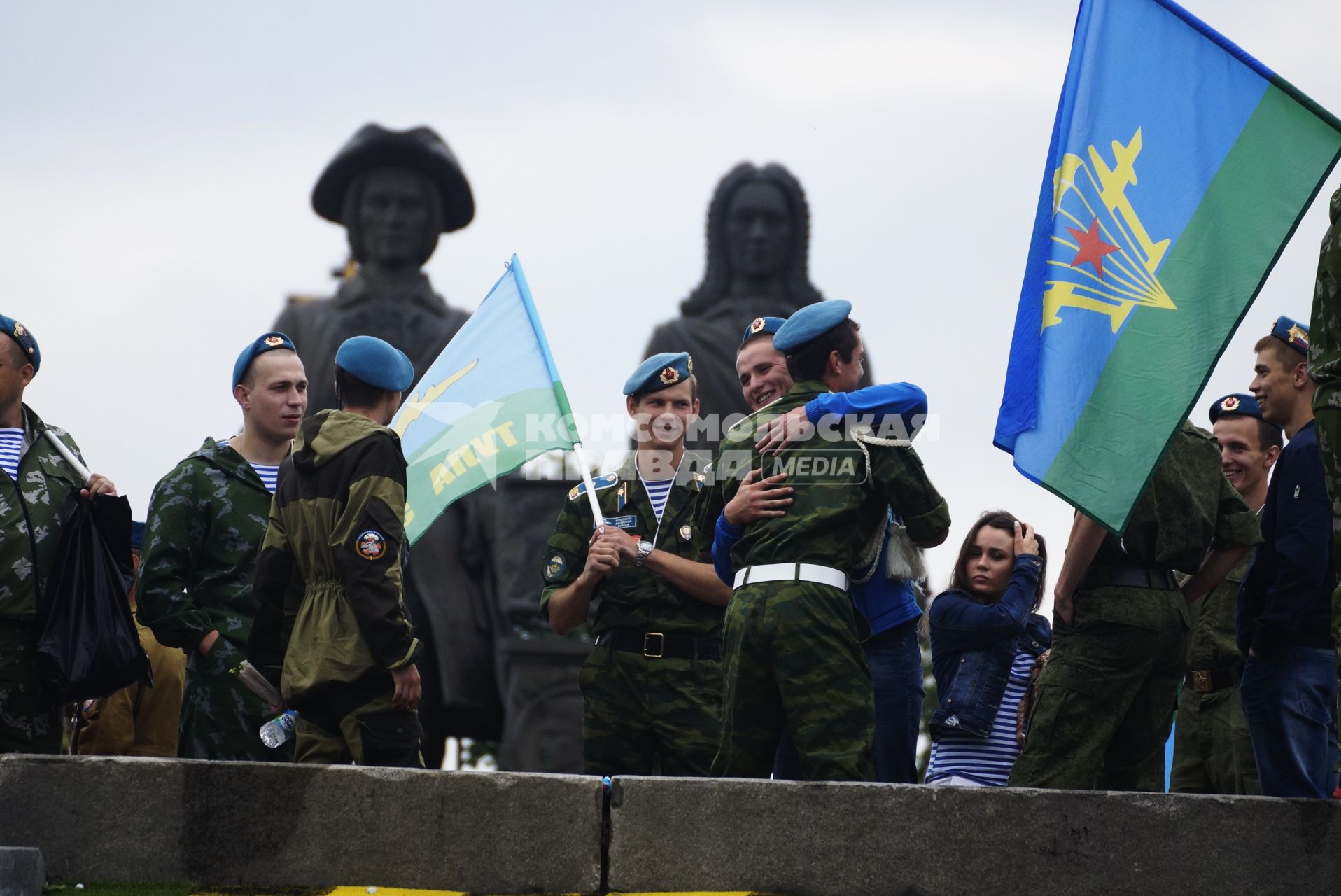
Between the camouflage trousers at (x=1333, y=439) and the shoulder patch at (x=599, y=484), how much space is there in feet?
8.98

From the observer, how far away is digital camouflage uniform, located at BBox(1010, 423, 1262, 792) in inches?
215

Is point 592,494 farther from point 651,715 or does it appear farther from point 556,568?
point 651,715

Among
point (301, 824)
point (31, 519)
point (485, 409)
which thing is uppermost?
point (485, 409)

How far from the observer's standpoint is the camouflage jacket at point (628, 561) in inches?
245

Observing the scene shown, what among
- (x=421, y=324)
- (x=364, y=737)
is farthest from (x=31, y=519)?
(x=421, y=324)

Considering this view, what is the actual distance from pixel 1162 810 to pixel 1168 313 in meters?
1.69

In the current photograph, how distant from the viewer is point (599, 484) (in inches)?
264

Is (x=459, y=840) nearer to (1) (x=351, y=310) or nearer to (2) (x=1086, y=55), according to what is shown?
A: (2) (x=1086, y=55)

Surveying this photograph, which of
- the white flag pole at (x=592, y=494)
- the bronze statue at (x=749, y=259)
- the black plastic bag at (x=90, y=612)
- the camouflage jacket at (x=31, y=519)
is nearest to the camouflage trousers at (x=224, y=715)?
the black plastic bag at (x=90, y=612)

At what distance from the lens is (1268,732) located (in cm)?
562

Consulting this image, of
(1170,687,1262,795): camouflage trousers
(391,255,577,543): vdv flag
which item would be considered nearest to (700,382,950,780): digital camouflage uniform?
(391,255,577,543): vdv flag

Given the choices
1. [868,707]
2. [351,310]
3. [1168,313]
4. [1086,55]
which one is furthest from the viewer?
[351,310]

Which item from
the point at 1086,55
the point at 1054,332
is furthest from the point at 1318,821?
the point at 1086,55

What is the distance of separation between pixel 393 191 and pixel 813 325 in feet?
37.0
